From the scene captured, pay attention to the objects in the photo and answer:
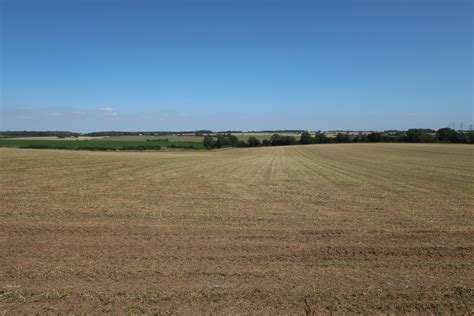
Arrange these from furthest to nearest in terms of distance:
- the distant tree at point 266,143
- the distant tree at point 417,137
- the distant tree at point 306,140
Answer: the distant tree at point 306,140 < the distant tree at point 266,143 < the distant tree at point 417,137

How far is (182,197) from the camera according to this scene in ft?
47.7

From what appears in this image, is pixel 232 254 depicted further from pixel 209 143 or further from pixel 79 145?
pixel 209 143

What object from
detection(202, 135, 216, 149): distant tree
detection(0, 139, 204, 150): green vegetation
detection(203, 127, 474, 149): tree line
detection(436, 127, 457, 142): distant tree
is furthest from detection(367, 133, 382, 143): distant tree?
detection(0, 139, 204, 150): green vegetation

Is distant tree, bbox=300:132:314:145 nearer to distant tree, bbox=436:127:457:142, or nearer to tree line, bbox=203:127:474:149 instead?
tree line, bbox=203:127:474:149

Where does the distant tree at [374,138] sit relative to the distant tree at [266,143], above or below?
above

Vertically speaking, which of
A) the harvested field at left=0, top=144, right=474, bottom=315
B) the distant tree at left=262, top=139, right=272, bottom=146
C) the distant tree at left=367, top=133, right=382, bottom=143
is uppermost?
the distant tree at left=367, top=133, right=382, bottom=143

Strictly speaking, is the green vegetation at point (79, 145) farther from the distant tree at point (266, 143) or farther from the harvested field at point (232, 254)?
the harvested field at point (232, 254)

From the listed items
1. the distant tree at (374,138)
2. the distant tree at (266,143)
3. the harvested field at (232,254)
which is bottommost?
the harvested field at (232,254)

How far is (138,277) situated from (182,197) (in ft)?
27.8

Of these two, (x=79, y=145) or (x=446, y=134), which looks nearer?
(x=79, y=145)

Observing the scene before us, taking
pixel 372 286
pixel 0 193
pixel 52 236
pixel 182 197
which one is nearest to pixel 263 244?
pixel 372 286

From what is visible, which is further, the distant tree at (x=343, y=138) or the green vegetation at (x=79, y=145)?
the distant tree at (x=343, y=138)

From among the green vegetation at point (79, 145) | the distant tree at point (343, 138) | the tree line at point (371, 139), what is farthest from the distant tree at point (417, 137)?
the green vegetation at point (79, 145)

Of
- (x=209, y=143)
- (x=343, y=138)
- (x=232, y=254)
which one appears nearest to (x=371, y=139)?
(x=343, y=138)
